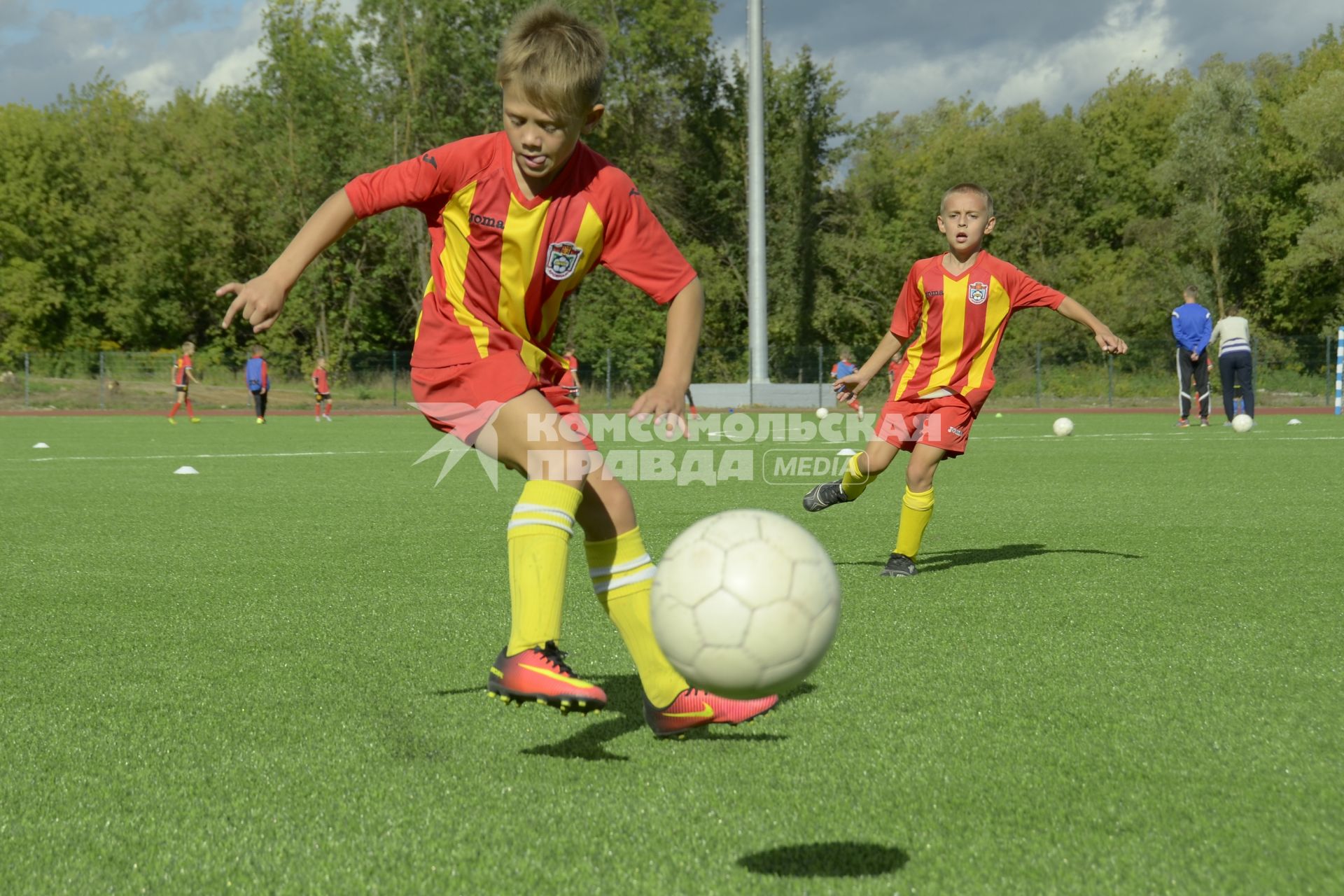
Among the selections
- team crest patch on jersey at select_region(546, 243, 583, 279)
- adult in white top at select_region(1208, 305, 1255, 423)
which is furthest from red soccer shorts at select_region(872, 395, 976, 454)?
adult in white top at select_region(1208, 305, 1255, 423)

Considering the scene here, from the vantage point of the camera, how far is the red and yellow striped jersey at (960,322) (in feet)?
22.2

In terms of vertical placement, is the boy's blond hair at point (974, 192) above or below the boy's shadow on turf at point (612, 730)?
above

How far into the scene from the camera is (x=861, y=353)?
4491 centimetres

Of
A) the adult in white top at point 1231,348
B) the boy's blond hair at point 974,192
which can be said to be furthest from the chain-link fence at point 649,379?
the boy's blond hair at point 974,192

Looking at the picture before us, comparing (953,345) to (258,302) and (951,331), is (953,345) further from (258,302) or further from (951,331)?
(258,302)

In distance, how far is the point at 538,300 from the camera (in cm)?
362

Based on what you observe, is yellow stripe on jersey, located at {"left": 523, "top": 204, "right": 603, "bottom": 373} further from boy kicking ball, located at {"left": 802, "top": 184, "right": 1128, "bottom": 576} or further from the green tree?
the green tree

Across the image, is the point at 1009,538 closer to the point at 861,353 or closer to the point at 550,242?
the point at 550,242

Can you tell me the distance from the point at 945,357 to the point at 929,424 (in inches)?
15.3

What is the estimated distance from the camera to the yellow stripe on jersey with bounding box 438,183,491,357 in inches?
139

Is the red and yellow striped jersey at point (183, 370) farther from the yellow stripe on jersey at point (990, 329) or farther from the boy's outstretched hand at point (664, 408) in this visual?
the boy's outstretched hand at point (664, 408)

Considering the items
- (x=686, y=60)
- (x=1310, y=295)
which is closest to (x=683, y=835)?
(x=686, y=60)

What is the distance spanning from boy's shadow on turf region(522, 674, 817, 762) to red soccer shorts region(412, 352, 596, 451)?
0.80 meters

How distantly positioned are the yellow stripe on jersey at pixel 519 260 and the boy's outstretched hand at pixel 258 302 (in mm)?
Result: 626
